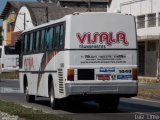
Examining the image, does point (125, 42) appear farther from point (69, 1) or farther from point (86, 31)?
point (69, 1)

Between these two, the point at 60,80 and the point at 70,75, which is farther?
the point at 60,80

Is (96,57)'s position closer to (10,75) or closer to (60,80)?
(60,80)

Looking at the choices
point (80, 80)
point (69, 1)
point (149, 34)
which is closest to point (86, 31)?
point (80, 80)

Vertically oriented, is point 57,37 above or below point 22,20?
below

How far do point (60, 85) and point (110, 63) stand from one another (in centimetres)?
184

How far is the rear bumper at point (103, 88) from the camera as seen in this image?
765 inches

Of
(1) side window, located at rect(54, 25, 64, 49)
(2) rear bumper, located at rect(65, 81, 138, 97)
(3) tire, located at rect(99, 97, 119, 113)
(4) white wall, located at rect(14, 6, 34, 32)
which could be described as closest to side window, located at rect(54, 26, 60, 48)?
(1) side window, located at rect(54, 25, 64, 49)

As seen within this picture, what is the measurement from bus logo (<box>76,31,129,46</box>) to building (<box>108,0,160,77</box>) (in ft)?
86.3

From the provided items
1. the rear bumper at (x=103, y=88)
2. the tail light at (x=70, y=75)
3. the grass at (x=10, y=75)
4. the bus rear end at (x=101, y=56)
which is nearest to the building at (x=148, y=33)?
the grass at (x=10, y=75)

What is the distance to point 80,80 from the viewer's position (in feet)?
64.1

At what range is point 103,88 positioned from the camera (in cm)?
1966

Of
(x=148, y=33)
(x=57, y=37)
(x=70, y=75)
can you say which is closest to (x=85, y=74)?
(x=70, y=75)

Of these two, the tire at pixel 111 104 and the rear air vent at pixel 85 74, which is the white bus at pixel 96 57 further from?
the tire at pixel 111 104

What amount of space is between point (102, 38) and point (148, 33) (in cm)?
2908
